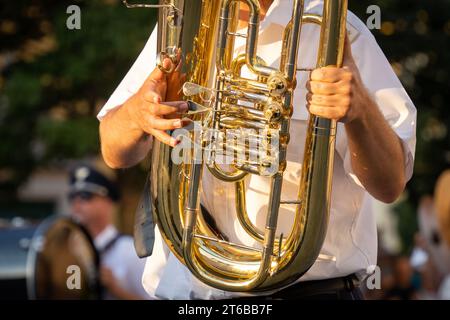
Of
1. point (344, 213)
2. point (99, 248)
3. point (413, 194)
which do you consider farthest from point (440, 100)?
point (344, 213)

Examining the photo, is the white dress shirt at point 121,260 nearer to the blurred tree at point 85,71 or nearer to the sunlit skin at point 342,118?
the blurred tree at point 85,71

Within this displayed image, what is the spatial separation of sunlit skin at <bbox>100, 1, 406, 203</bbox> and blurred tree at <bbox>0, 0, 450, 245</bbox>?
19.5ft

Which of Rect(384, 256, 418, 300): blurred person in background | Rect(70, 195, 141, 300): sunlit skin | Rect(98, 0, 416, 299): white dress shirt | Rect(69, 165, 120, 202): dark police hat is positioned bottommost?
Rect(384, 256, 418, 300): blurred person in background

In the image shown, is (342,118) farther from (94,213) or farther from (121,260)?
(94,213)

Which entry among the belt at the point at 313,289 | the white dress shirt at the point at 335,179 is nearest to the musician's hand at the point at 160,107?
the white dress shirt at the point at 335,179

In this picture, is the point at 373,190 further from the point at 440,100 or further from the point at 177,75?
the point at 440,100

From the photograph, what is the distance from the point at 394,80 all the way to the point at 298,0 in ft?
1.34

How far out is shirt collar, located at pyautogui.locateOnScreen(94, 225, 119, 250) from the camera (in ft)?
22.2

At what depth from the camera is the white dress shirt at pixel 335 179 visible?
3018 mm

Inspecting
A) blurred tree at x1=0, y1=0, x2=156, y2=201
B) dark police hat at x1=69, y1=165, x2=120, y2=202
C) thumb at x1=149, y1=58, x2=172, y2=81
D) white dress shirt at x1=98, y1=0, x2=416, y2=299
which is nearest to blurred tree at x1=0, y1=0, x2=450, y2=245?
blurred tree at x1=0, y1=0, x2=156, y2=201

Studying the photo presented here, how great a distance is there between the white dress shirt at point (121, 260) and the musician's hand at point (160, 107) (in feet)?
11.9

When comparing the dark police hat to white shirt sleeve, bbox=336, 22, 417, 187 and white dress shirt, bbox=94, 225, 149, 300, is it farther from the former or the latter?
white shirt sleeve, bbox=336, 22, 417, 187

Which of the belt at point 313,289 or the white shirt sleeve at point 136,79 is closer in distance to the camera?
the belt at point 313,289
